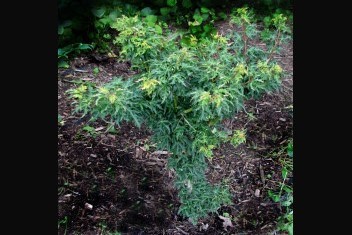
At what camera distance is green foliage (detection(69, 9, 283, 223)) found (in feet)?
7.54

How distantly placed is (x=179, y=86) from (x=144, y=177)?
73.8 inches

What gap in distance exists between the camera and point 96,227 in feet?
11.9

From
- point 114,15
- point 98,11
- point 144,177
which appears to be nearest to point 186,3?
point 114,15

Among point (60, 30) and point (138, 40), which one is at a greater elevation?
point (60, 30)

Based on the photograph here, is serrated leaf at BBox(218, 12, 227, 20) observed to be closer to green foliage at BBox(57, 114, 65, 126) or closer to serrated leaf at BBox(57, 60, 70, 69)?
serrated leaf at BBox(57, 60, 70, 69)

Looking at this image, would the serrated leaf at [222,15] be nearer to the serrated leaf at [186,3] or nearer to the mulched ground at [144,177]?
the serrated leaf at [186,3]

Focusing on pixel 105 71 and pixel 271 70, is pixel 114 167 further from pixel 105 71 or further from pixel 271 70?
pixel 271 70

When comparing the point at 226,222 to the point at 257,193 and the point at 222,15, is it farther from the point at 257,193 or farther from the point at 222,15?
the point at 222,15

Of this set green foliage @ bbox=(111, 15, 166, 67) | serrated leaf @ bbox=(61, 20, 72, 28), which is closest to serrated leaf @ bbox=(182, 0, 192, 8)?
serrated leaf @ bbox=(61, 20, 72, 28)

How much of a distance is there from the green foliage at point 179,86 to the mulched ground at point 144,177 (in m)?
1.11

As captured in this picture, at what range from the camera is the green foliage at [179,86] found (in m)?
2.30

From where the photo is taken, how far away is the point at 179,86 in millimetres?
2328

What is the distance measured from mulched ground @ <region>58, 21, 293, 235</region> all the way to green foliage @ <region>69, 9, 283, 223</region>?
1.11 m

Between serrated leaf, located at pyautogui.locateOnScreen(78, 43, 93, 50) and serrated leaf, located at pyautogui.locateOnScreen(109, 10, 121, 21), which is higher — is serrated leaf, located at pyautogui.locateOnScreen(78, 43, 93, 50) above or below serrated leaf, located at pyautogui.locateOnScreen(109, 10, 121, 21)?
below
